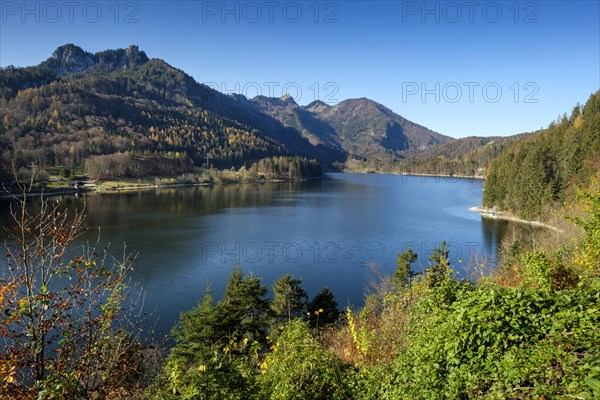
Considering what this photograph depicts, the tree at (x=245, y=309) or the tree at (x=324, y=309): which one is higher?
the tree at (x=245, y=309)

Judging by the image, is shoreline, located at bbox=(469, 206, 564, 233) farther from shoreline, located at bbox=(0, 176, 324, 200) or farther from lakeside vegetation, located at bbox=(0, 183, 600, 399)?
shoreline, located at bbox=(0, 176, 324, 200)

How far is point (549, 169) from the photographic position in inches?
2400

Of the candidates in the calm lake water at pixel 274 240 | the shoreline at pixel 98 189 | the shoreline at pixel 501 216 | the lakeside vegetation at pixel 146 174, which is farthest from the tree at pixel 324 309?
the lakeside vegetation at pixel 146 174

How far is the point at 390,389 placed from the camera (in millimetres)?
6098

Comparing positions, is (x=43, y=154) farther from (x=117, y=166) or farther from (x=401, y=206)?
(x=401, y=206)

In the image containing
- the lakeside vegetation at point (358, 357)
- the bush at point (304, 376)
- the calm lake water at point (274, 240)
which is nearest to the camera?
the lakeside vegetation at point (358, 357)

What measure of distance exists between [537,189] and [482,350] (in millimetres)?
62355

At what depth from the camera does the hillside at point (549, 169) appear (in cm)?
5238

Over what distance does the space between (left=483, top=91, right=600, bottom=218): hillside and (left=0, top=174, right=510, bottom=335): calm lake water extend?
5746mm

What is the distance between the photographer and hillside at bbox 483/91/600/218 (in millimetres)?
52375

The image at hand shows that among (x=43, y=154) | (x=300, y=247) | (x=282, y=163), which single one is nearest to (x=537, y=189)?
(x=300, y=247)

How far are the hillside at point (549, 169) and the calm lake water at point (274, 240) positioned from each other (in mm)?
5746

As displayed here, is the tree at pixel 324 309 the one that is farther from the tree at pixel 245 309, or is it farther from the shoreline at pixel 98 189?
the shoreline at pixel 98 189

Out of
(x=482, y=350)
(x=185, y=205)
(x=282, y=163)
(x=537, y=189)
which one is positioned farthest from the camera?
(x=282, y=163)
